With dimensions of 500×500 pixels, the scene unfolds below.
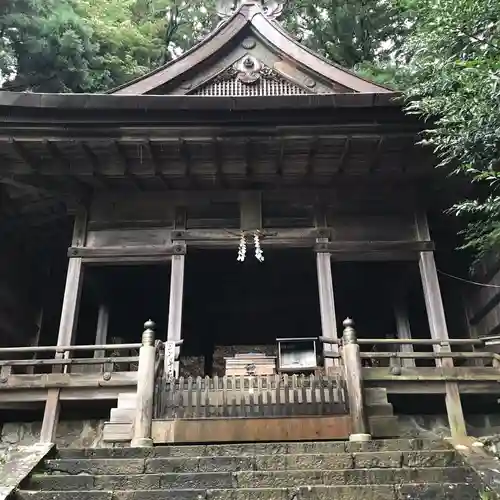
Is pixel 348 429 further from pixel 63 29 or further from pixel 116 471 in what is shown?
pixel 63 29

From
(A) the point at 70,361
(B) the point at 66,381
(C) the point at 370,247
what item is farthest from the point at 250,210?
(B) the point at 66,381

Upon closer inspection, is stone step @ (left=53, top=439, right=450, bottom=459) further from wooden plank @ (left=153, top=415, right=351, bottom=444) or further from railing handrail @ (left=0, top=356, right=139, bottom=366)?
railing handrail @ (left=0, top=356, right=139, bottom=366)

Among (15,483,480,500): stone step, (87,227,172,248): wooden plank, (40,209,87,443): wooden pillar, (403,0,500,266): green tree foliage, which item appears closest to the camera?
(15,483,480,500): stone step

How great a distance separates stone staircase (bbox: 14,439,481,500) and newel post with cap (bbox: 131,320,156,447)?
642 millimetres

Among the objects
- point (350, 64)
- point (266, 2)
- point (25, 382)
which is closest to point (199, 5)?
point (350, 64)

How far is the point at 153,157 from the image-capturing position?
8906mm

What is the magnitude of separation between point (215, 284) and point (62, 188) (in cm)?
420

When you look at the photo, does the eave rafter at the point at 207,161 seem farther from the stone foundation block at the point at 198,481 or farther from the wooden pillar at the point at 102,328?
the stone foundation block at the point at 198,481

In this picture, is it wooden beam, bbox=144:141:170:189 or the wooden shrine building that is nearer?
the wooden shrine building

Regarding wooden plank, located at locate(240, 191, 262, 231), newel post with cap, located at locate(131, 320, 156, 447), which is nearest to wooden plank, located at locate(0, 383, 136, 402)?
newel post with cap, located at locate(131, 320, 156, 447)

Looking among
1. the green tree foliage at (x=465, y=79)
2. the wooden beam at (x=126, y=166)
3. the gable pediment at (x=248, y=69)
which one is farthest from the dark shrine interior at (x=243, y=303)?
the green tree foliage at (x=465, y=79)

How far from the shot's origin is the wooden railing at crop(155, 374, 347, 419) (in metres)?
7.06

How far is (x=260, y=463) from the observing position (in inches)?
221

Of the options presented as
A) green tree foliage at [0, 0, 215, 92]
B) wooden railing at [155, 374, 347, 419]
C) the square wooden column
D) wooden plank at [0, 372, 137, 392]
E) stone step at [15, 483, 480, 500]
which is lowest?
stone step at [15, 483, 480, 500]
